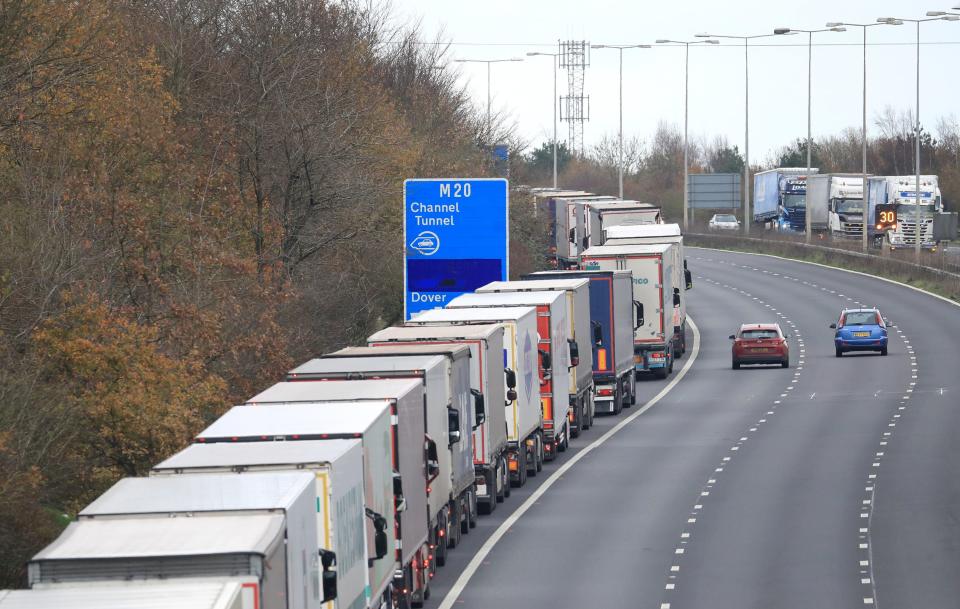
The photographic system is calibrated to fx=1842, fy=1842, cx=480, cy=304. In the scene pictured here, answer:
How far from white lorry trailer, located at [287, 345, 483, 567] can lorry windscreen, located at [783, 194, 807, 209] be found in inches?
3233

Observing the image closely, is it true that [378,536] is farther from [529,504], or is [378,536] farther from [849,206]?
[849,206]

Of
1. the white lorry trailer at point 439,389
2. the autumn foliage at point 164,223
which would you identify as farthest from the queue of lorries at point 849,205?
the white lorry trailer at point 439,389

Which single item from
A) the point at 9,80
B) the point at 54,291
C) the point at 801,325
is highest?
the point at 9,80

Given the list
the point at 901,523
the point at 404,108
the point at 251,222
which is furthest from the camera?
the point at 404,108

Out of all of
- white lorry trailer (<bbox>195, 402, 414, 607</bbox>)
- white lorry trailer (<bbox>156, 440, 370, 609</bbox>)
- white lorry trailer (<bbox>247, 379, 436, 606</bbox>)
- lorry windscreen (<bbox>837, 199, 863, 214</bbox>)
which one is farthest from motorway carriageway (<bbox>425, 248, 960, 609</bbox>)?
lorry windscreen (<bbox>837, 199, 863, 214</bbox>)

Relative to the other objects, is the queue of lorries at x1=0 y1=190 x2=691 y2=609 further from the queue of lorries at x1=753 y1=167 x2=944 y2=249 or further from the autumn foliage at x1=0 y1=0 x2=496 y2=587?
the queue of lorries at x1=753 y1=167 x2=944 y2=249

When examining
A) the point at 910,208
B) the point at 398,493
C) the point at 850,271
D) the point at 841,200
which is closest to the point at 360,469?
the point at 398,493

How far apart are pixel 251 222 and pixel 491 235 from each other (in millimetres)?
8309

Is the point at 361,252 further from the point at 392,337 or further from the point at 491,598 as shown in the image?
the point at 491,598

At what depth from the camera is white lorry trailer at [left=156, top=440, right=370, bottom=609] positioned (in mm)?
14273

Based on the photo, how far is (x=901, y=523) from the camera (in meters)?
26.3

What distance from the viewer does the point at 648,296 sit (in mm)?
48594

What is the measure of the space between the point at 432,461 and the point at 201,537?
9.50m

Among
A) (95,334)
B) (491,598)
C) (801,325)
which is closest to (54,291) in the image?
(95,334)
